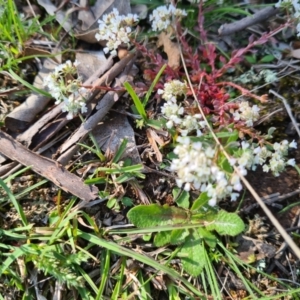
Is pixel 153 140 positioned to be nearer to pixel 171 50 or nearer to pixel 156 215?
pixel 156 215

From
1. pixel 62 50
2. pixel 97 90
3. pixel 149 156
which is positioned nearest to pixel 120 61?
pixel 97 90

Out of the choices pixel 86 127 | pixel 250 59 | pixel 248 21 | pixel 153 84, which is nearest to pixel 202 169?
pixel 153 84

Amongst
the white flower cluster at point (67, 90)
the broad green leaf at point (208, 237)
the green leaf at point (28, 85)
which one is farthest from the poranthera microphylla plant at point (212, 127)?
the green leaf at point (28, 85)

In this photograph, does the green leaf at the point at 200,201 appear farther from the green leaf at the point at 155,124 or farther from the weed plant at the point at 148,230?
the green leaf at the point at 155,124

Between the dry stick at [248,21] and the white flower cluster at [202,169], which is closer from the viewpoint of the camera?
the white flower cluster at [202,169]

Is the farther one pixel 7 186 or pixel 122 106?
pixel 122 106

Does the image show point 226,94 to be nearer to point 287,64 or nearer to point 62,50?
point 287,64
